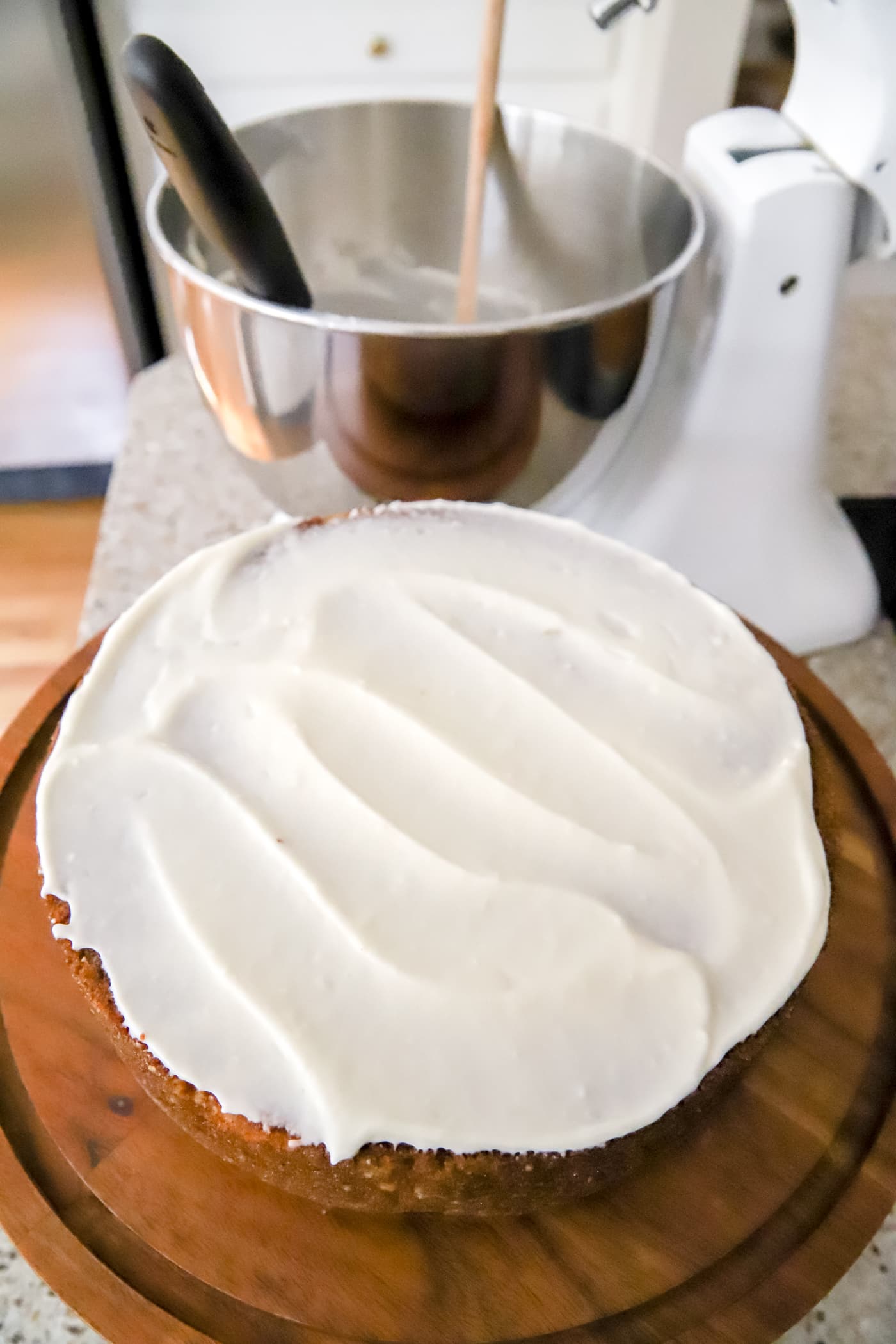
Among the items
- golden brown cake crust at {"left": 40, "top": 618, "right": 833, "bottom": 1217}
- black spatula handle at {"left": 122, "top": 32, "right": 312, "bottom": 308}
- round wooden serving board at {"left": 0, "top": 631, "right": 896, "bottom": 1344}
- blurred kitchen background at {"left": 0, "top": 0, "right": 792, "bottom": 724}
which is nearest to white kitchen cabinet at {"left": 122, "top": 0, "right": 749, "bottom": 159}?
blurred kitchen background at {"left": 0, "top": 0, "right": 792, "bottom": 724}

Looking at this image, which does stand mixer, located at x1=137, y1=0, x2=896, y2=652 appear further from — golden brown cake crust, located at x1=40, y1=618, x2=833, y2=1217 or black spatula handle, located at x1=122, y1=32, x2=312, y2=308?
golden brown cake crust, located at x1=40, y1=618, x2=833, y2=1217

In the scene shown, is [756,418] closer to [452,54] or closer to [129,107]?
[452,54]

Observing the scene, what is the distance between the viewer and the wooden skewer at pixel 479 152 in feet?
2.39

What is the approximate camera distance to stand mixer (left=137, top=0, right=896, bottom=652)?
671 millimetres

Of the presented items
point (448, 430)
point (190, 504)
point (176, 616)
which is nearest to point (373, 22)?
point (190, 504)

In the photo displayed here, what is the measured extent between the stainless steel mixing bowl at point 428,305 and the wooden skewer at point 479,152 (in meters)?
0.05

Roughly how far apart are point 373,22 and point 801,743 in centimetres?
125

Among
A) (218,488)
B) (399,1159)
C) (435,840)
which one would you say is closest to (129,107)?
(218,488)

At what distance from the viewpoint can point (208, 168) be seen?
63 centimetres

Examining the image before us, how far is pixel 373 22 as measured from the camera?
4.47 feet

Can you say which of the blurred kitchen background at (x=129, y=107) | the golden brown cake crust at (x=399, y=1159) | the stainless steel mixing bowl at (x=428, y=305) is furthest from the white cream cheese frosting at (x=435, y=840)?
the blurred kitchen background at (x=129, y=107)

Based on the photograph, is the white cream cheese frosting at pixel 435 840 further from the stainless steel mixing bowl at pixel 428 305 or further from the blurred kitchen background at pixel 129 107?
the blurred kitchen background at pixel 129 107

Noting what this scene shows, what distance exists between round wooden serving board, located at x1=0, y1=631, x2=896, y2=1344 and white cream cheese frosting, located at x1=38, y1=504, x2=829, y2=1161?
107 millimetres

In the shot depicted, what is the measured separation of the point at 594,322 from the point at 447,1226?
1.76ft
